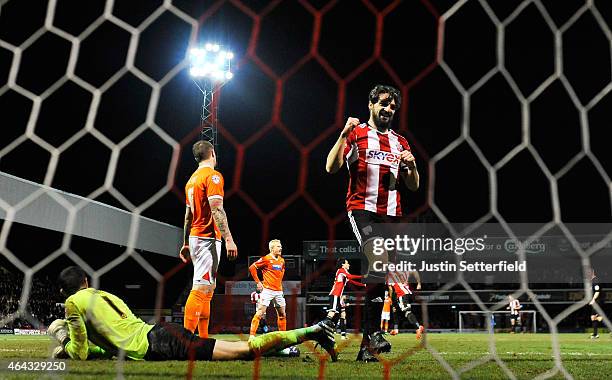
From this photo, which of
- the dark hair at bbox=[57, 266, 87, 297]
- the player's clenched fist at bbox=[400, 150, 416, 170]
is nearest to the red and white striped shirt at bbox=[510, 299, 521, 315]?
the player's clenched fist at bbox=[400, 150, 416, 170]

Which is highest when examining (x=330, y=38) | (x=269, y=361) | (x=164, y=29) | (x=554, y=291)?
(x=164, y=29)

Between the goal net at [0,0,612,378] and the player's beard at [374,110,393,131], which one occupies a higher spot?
the goal net at [0,0,612,378]

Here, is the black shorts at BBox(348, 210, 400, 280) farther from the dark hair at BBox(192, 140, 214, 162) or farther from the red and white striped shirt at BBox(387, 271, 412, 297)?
the dark hair at BBox(192, 140, 214, 162)

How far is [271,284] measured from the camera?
752cm

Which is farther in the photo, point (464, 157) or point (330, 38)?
point (464, 157)

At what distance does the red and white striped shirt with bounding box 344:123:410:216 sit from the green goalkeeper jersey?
1.43 m

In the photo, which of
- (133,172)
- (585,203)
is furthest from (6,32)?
(585,203)

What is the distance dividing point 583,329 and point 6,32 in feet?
53.1

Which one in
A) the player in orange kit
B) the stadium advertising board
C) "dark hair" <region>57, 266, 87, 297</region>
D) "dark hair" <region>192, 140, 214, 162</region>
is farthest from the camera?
the stadium advertising board

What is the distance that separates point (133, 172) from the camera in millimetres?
5832

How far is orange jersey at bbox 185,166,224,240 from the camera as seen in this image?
424 cm

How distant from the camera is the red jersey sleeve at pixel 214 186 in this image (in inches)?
162

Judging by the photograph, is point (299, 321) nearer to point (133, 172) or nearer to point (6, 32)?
point (133, 172)

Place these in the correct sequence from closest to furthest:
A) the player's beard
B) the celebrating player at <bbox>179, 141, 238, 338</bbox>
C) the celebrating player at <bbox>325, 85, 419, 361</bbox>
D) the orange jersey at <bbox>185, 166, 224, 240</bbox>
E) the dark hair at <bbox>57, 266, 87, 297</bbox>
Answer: the dark hair at <bbox>57, 266, 87, 297</bbox> → the celebrating player at <bbox>325, 85, 419, 361</bbox> → the player's beard → the celebrating player at <bbox>179, 141, 238, 338</bbox> → the orange jersey at <bbox>185, 166, 224, 240</bbox>
